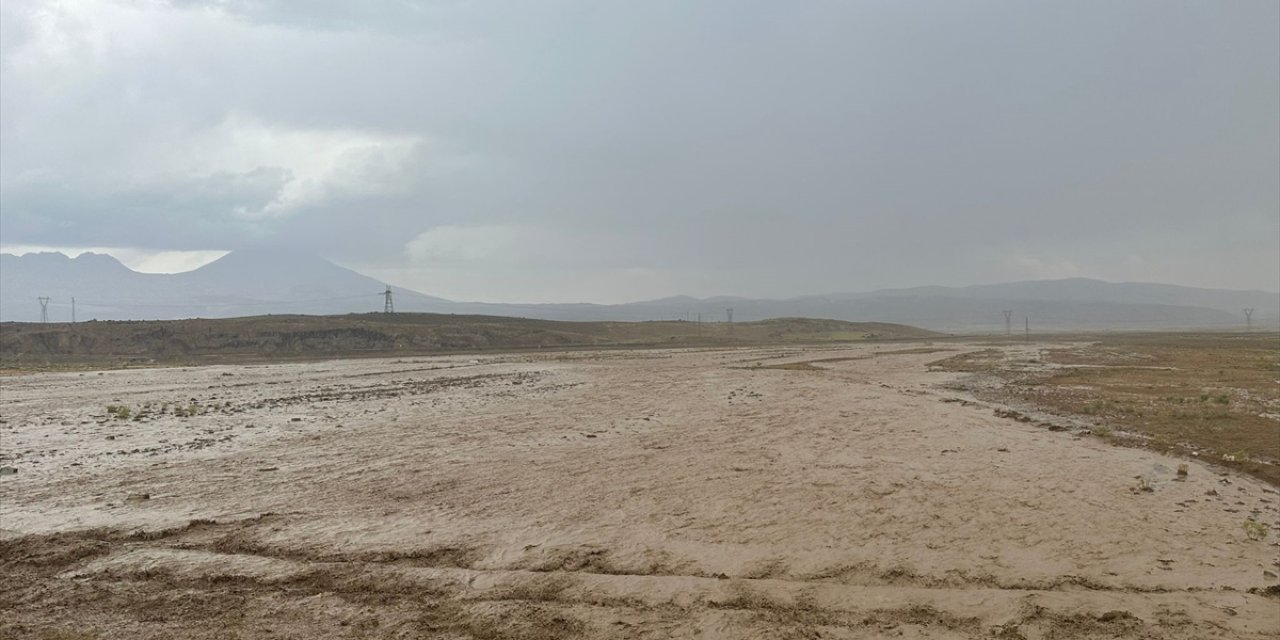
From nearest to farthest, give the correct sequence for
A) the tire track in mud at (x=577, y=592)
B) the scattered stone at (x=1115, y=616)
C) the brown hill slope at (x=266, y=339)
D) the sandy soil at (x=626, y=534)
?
the tire track in mud at (x=577, y=592) < the scattered stone at (x=1115, y=616) < the sandy soil at (x=626, y=534) < the brown hill slope at (x=266, y=339)

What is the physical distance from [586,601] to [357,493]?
633 cm

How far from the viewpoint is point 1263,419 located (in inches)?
741

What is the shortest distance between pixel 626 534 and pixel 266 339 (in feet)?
253

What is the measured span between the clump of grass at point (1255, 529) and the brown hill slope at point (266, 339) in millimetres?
67757

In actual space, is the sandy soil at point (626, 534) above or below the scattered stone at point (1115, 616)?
above

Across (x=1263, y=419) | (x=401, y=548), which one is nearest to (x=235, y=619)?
(x=401, y=548)

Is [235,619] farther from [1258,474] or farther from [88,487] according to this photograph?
[1258,474]

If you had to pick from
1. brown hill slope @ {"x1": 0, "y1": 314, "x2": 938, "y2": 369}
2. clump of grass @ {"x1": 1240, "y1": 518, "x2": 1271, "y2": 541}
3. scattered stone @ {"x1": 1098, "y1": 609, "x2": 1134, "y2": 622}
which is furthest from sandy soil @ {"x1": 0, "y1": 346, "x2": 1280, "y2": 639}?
brown hill slope @ {"x1": 0, "y1": 314, "x2": 938, "y2": 369}

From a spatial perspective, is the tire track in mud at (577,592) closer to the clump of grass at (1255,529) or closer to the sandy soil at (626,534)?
the sandy soil at (626,534)

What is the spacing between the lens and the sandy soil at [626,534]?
6.82 m

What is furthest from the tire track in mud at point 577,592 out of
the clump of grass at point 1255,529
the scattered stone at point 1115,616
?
the clump of grass at point 1255,529

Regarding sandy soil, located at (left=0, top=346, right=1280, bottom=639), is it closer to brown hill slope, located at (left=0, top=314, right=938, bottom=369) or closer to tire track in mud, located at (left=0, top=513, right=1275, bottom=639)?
tire track in mud, located at (left=0, top=513, right=1275, bottom=639)

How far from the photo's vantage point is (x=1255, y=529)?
939 cm

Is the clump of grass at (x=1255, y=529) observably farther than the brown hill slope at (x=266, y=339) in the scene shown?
No
